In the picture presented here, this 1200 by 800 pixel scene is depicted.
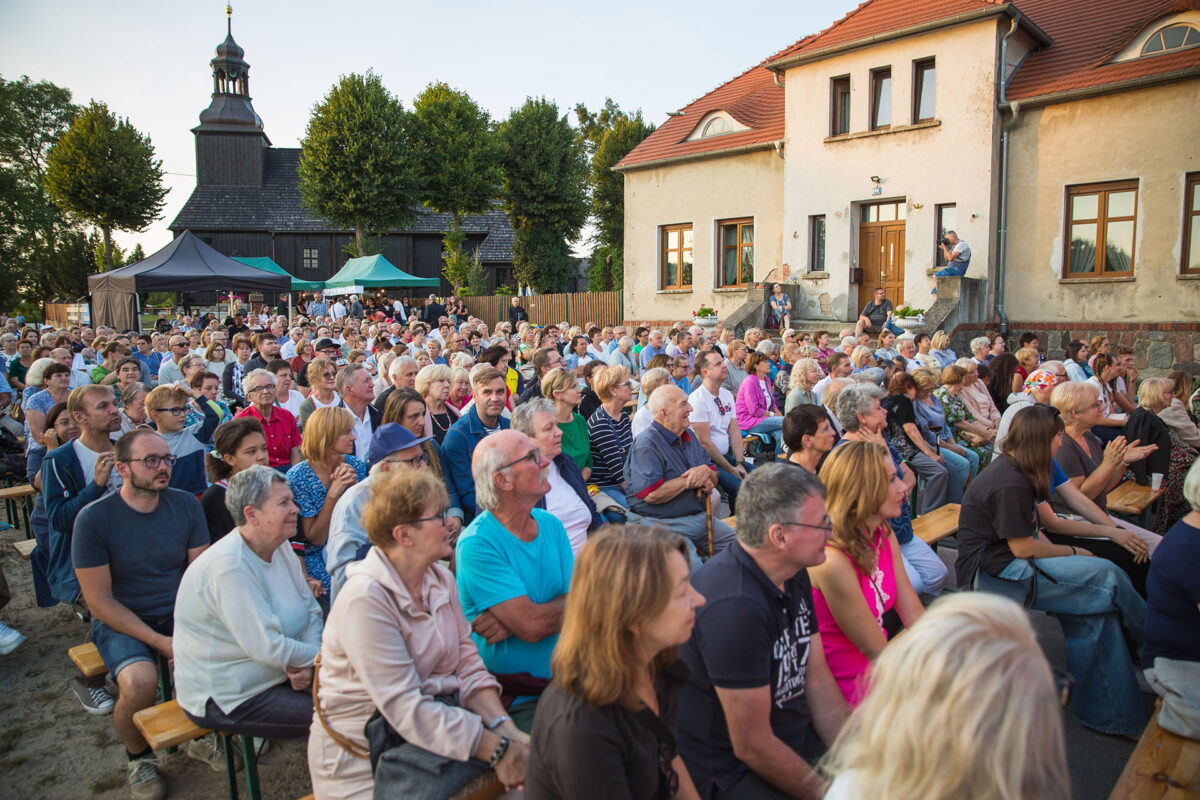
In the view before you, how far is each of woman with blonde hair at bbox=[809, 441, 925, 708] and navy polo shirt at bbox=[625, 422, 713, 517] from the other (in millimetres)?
1792

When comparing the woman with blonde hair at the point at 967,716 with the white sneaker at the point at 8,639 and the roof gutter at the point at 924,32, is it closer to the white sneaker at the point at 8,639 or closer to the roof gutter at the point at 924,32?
the white sneaker at the point at 8,639

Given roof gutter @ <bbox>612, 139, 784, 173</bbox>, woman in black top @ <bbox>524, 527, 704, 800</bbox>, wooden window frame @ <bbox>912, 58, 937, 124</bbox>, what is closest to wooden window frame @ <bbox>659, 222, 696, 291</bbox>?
roof gutter @ <bbox>612, 139, 784, 173</bbox>

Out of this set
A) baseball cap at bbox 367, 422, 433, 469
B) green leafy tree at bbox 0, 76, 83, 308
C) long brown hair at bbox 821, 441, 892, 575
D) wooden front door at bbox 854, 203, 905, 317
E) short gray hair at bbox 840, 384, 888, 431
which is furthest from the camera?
green leafy tree at bbox 0, 76, 83, 308

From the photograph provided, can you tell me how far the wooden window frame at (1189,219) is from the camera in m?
14.2

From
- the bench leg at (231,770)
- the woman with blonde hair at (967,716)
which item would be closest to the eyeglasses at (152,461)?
the bench leg at (231,770)

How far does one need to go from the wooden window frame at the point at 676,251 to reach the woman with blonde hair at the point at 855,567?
61.8 ft

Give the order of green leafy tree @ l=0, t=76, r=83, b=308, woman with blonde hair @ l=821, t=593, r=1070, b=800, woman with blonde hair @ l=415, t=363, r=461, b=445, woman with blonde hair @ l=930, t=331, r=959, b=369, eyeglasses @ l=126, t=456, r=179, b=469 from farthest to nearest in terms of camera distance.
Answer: green leafy tree @ l=0, t=76, r=83, b=308
woman with blonde hair @ l=930, t=331, r=959, b=369
woman with blonde hair @ l=415, t=363, r=461, b=445
eyeglasses @ l=126, t=456, r=179, b=469
woman with blonde hair @ l=821, t=593, r=1070, b=800

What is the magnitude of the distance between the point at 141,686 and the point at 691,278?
19.6 metres

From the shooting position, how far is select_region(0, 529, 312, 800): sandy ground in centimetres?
341

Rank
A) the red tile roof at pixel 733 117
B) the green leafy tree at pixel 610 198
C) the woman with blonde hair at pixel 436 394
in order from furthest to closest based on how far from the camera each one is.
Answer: the green leafy tree at pixel 610 198 < the red tile roof at pixel 733 117 < the woman with blonde hair at pixel 436 394

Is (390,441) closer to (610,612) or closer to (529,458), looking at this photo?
(529,458)

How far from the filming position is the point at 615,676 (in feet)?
5.64

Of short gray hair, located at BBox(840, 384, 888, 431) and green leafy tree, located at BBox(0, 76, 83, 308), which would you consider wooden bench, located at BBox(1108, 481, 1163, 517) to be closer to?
short gray hair, located at BBox(840, 384, 888, 431)

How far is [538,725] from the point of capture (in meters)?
1.79
